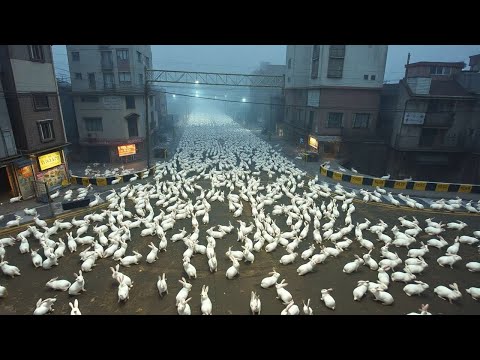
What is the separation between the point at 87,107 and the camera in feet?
116

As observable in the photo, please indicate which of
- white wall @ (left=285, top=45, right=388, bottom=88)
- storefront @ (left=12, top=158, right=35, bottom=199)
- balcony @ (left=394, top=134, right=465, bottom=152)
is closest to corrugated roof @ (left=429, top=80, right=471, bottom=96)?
balcony @ (left=394, top=134, right=465, bottom=152)

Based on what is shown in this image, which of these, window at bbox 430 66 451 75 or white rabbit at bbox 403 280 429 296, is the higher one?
window at bbox 430 66 451 75

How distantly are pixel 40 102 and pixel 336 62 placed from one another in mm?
32264

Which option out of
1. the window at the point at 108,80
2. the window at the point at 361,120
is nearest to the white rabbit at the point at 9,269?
the window at the point at 108,80

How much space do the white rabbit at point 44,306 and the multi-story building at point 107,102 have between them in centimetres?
2665

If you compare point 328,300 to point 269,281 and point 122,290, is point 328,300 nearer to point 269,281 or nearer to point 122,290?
point 269,281

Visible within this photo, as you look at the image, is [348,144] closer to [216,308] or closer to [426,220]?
[426,220]

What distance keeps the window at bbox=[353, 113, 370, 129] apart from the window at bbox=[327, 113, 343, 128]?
192cm

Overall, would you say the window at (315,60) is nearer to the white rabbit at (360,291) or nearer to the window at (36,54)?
the window at (36,54)

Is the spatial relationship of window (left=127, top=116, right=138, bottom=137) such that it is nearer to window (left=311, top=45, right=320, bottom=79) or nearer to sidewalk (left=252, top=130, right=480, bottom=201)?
sidewalk (left=252, top=130, right=480, bottom=201)

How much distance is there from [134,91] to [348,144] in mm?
28836

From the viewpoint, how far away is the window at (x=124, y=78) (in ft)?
125

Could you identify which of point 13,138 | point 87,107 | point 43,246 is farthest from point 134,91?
point 43,246

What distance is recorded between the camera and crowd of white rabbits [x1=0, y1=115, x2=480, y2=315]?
12.5m
